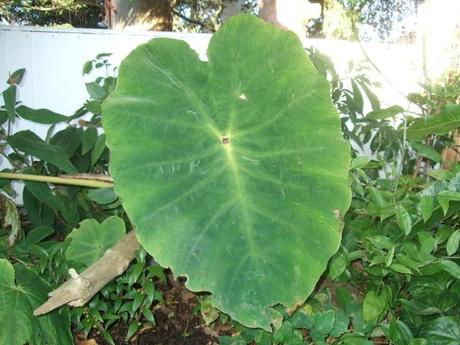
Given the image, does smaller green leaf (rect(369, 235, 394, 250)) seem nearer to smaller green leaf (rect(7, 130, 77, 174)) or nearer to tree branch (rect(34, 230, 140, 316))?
tree branch (rect(34, 230, 140, 316))

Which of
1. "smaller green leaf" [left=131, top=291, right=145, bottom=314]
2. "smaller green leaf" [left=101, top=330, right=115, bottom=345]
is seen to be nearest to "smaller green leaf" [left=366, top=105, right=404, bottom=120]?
"smaller green leaf" [left=131, top=291, right=145, bottom=314]

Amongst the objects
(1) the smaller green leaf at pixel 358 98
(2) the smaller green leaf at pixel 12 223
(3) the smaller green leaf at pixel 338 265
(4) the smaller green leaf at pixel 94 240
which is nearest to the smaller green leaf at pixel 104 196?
(4) the smaller green leaf at pixel 94 240

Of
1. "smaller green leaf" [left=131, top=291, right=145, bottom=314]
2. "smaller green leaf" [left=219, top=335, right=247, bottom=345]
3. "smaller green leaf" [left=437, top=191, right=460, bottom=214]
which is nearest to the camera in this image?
"smaller green leaf" [left=437, top=191, right=460, bottom=214]

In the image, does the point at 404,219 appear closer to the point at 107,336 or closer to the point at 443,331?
the point at 443,331

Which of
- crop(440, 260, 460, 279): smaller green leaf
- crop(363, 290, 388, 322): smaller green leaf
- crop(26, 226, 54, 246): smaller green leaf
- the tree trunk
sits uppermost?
the tree trunk

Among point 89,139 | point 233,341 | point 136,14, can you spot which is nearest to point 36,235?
point 89,139

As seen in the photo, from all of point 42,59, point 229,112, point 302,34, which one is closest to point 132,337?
point 229,112

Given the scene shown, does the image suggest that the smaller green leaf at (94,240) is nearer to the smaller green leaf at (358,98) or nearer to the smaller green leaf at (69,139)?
the smaller green leaf at (69,139)
